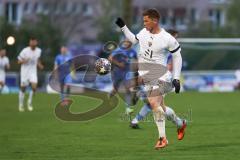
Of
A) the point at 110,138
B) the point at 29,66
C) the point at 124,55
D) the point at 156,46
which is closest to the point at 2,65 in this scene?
the point at 29,66

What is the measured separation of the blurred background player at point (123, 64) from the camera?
89.8ft

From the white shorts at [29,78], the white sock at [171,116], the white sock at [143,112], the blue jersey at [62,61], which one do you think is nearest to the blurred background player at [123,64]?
the white shorts at [29,78]

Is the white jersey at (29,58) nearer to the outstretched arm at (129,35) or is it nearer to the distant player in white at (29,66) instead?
the distant player in white at (29,66)

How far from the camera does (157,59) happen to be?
49.2ft

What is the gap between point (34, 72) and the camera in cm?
2823

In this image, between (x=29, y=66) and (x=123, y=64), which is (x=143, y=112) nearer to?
(x=29, y=66)

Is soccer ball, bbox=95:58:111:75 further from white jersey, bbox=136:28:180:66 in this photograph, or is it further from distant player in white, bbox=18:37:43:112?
distant player in white, bbox=18:37:43:112

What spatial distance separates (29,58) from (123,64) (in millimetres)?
3671

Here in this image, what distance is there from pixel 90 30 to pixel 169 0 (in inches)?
368

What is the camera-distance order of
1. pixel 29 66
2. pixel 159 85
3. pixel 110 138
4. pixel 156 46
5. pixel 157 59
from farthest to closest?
pixel 29 66
pixel 110 138
pixel 159 85
pixel 157 59
pixel 156 46

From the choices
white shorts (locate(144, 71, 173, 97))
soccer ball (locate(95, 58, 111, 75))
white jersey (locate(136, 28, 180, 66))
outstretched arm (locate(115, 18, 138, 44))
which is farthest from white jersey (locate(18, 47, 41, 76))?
white jersey (locate(136, 28, 180, 66))

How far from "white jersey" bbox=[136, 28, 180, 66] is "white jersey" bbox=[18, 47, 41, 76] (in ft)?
43.1

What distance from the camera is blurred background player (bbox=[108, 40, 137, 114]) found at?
27.4 m

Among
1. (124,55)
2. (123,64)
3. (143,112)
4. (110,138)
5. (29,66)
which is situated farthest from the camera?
(123,64)
